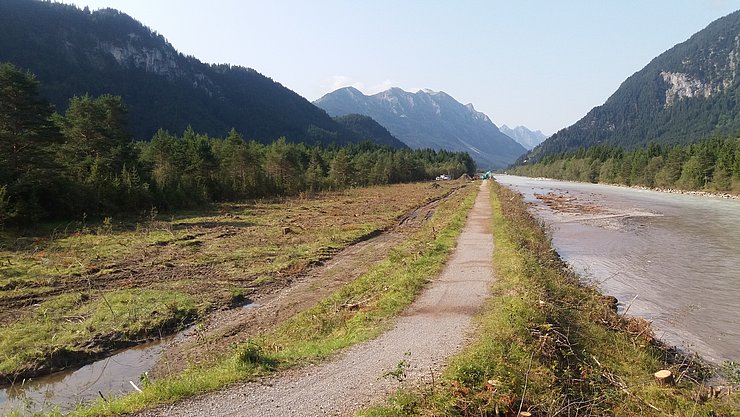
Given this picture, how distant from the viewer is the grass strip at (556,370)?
7.15m

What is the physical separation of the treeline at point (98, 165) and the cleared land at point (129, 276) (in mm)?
3277

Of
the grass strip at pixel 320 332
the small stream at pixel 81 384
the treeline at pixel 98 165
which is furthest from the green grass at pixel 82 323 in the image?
the treeline at pixel 98 165

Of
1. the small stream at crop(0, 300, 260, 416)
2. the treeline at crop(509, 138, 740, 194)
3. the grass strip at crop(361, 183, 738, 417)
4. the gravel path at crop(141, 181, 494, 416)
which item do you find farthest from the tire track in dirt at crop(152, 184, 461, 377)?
the treeline at crop(509, 138, 740, 194)

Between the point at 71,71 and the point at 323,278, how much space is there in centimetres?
21248

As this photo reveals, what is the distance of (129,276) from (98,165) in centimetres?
2367

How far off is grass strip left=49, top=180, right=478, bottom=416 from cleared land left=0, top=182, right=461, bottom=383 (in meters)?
3.36

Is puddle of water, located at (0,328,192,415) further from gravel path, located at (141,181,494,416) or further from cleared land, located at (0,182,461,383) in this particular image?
gravel path, located at (141,181,494,416)

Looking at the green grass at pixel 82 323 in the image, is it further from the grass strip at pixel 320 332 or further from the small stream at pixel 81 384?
the grass strip at pixel 320 332

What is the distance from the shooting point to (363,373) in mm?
8180

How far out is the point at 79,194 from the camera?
31875 mm

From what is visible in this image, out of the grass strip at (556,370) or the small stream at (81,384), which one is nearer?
the grass strip at (556,370)

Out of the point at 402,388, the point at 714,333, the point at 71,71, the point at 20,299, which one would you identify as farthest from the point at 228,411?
the point at 71,71

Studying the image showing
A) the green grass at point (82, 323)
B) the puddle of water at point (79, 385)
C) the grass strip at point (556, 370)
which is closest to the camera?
the grass strip at point (556, 370)

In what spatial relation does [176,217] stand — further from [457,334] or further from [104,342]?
A: [457,334]
